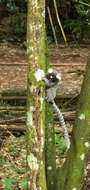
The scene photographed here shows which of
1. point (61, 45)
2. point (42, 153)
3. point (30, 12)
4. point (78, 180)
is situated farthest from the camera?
point (61, 45)

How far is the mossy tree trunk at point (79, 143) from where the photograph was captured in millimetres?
2086

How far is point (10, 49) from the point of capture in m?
9.16

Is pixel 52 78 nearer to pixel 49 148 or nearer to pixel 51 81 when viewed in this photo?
pixel 51 81

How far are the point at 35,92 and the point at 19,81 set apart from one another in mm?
4616

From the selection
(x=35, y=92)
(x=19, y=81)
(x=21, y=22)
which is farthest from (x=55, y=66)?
(x=35, y=92)

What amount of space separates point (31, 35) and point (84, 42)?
8.60 meters

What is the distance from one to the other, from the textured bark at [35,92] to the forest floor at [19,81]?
27.8 inches

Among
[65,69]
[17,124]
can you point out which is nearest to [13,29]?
[65,69]

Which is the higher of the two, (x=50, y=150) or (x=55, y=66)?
(x=50, y=150)

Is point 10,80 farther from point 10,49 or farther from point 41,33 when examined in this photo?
point 41,33

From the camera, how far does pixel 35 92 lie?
1913 millimetres

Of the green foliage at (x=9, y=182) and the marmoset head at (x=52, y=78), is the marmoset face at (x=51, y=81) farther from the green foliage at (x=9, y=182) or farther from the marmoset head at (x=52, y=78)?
the green foliage at (x=9, y=182)

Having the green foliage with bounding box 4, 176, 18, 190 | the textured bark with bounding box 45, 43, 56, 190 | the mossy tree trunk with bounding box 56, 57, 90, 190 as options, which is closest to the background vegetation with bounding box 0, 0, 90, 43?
the green foliage with bounding box 4, 176, 18, 190

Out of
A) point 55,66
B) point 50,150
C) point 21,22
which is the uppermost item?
point 21,22
